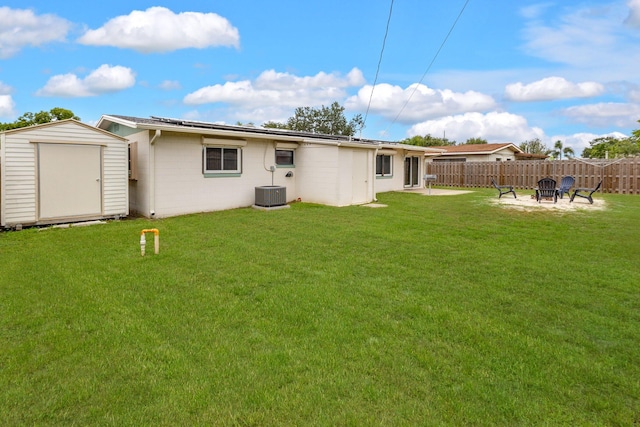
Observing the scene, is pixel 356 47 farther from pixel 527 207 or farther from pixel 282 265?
pixel 282 265

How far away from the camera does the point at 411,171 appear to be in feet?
67.2

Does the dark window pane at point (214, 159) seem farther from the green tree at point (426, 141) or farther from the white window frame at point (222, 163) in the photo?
the green tree at point (426, 141)

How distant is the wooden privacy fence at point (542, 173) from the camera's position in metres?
17.4

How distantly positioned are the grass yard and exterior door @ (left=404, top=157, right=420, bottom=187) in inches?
526

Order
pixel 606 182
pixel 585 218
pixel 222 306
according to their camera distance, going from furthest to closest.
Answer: pixel 606 182 → pixel 585 218 → pixel 222 306

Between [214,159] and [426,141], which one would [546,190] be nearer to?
[214,159]

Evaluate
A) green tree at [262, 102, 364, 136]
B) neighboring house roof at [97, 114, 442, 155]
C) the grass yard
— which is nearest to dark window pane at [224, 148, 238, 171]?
neighboring house roof at [97, 114, 442, 155]

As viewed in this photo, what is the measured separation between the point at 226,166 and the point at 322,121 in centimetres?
2954

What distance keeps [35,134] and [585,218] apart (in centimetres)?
1349

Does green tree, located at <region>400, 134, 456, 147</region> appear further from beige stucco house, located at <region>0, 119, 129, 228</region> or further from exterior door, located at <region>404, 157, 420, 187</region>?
beige stucco house, located at <region>0, 119, 129, 228</region>

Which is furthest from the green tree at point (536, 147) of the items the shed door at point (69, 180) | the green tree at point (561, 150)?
the shed door at point (69, 180)

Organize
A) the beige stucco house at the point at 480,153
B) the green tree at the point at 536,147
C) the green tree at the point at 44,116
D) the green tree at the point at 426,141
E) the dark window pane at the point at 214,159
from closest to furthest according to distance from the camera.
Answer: the dark window pane at the point at 214,159, the green tree at the point at 44,116, the beige stucco house at the point at 480,153, the green tree at the point at 426,141, the green tree at the point at 536,147

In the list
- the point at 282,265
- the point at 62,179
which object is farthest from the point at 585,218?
the point at 62,179

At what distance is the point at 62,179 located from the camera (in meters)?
8.92
